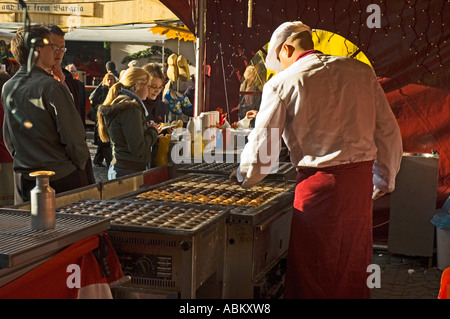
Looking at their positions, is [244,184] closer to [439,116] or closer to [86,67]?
[439,116]

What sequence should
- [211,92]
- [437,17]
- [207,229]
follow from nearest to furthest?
1. [207,229]
2. [437,17]
3. [211,92]

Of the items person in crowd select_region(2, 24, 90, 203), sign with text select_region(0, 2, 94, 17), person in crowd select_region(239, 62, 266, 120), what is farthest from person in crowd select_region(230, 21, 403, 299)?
sign with text select_region(0, 2, 94, 17)

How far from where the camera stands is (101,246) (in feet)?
7.96

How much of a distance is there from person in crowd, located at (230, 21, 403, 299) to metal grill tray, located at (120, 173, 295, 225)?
7.5 inches

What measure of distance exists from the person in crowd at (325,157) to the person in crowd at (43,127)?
0.98 meters

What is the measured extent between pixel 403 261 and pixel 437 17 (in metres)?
2.27

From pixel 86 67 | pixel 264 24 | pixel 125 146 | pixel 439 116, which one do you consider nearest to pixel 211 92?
pixel 264 24

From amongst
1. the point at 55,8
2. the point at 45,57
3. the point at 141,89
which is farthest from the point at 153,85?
the point at 55,8

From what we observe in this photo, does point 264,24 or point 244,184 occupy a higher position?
point 264,24

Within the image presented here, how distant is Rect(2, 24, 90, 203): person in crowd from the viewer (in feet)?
10.8

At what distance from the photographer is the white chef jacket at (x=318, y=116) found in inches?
123

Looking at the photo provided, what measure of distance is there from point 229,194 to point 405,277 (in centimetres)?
221

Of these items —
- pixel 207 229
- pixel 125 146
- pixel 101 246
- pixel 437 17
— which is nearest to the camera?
pixel 101 246

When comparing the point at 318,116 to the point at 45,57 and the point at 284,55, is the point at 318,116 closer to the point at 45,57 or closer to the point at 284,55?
the point at 284,55
